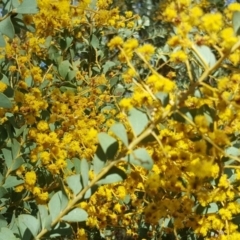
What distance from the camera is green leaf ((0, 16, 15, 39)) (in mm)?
1292

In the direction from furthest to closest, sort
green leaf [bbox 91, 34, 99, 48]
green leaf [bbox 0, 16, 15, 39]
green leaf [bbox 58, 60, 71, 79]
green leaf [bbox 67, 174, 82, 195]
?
green leaf [bbox 91, 34, 99, 48], green leaf [bbox 58, 60, 71, 79], green leaf [bbox 0, 16, 15, 39], green leaf [bbox 67, 174, 82, 195]

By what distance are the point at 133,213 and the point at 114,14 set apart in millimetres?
1095

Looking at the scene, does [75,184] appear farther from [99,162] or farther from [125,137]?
[125,137]

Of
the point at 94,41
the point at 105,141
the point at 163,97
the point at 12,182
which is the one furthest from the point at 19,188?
the point at 94,41

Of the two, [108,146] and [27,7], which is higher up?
[27,7]

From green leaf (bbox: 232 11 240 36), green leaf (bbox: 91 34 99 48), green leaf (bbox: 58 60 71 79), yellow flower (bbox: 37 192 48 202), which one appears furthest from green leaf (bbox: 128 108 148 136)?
green leaf (bbox: 91 34 99 48)

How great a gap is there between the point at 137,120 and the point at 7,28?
1.62 feet

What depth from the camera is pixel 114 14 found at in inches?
93.1

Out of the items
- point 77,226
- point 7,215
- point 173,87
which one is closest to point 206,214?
point 77,226

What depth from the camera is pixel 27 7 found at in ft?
4.31

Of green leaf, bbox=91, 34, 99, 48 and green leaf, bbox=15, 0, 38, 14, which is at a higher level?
green leaf, bbox=15, 0, 38, 14

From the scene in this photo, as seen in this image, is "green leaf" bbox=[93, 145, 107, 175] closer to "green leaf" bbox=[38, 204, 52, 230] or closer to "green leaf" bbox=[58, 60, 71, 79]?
"green leaf" bbox=[38, 204, 52, 230]

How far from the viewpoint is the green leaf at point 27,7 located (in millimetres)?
1310

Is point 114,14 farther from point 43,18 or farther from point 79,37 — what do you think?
point 43,18
